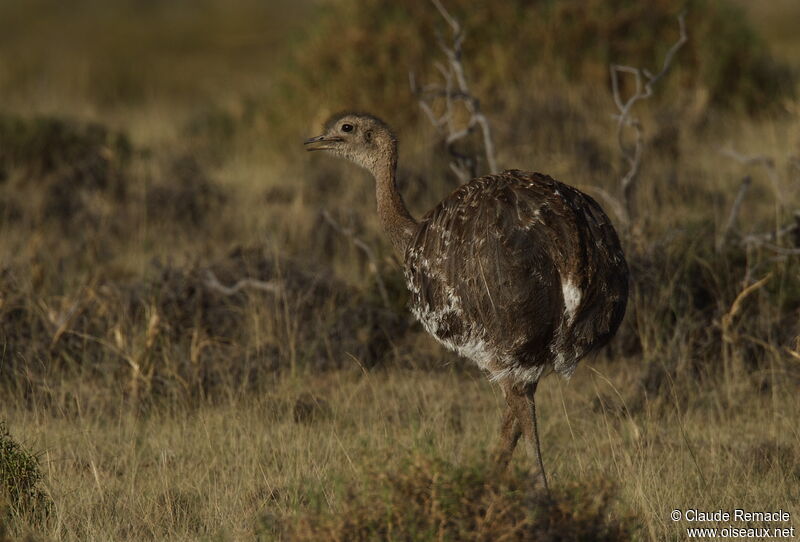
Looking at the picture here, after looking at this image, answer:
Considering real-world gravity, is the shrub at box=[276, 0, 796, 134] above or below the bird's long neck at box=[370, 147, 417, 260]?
above

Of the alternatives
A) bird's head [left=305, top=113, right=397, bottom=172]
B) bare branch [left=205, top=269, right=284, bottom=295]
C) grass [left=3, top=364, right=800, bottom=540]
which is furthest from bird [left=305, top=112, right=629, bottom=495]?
bare branch [left=205, top=269, right=284, bottom=295]

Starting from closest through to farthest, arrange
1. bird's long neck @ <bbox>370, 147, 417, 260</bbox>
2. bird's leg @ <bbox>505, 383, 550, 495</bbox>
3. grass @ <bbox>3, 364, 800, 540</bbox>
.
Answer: grass @ <bbox>3, 364, 800, 540</bbox> < bird's leg @ <bbox>505, 383, 550, 495</bbox> < bird's long neck @ <bbox>370, 147, 417, 260</bbox>

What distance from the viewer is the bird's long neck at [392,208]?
5613 mm

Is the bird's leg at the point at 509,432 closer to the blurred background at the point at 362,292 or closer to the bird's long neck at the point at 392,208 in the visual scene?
the blurred background at the point at 362,292

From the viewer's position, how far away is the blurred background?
203 inches

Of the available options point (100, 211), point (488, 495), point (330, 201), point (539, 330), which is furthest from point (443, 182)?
point (488, 495)

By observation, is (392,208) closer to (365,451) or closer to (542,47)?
(365,451)

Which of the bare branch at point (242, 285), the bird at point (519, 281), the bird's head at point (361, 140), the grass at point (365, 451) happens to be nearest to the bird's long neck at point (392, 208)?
the bird's head at point (361, 140)

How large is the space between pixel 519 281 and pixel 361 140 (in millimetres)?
1785

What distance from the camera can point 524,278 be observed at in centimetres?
455

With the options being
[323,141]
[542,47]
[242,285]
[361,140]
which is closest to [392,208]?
[361,140]

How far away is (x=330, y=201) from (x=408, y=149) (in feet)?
5.50

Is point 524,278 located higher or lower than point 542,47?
lower

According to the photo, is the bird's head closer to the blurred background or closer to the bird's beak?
the bird's beak
